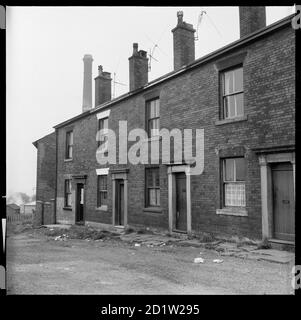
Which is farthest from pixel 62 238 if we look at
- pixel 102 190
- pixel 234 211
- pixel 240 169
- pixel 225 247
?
pixel 240 169

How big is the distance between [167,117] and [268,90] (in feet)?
15.3

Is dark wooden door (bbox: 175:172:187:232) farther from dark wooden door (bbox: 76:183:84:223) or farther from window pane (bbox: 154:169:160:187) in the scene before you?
dark wooden door (bbox: 76:183:84:223)

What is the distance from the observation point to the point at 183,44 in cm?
1421

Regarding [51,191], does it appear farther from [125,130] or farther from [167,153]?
[167,153]

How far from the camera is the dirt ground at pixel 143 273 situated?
5.89 meters

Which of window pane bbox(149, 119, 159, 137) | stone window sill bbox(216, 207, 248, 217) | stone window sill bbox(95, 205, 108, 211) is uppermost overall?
window pane bbox(149, 119, 159, 137)

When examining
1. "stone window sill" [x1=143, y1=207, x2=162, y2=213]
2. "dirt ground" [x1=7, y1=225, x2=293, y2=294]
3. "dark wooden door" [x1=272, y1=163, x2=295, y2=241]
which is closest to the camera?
"dirt ground" [x1=7, y1=225, x2=293, y2=294]

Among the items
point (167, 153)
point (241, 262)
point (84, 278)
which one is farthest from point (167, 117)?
point (84, 278)

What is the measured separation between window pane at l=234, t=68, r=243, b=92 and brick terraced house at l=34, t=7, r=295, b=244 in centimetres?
3

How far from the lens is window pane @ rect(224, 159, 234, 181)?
35.9ft

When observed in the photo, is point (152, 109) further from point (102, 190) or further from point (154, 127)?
point (102, 190)

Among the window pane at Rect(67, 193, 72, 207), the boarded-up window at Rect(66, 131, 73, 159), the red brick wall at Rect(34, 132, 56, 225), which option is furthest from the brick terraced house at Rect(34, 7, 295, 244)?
the red brick wall at Rect(34, 132, 56, 225)

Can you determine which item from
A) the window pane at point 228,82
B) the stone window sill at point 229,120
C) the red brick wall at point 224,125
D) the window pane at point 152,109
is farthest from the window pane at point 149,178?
the window pane at point 228,82
